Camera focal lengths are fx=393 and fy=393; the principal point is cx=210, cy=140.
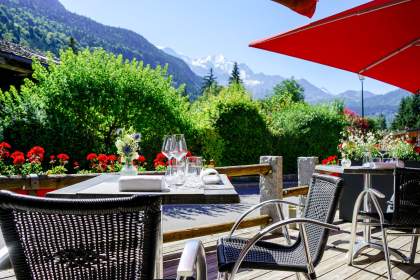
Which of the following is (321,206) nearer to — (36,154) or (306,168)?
(306,168)

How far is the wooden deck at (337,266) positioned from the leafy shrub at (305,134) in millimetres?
9913

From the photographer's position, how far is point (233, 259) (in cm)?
226

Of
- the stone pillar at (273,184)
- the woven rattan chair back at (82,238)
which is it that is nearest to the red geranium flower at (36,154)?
the stone pillar at (273,184)

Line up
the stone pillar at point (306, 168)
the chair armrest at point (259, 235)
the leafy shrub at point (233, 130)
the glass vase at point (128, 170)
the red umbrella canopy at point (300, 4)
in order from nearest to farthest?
the chair armrest at point (259, 235) < the red umbrella canopy at point (300, 4) < the glass vase at point (128, 170) < the stone pillar at point (306, 168) < the leafy shrub at point (233, 130)

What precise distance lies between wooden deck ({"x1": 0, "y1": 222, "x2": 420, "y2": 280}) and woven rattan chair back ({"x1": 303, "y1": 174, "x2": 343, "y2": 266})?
105 centimetres

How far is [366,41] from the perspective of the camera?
136 inches

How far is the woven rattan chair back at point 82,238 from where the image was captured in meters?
1.23

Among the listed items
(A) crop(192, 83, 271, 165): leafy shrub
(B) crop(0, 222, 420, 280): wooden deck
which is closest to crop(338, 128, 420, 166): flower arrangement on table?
(B) crop(0, 222, 420, 280): wooden deck

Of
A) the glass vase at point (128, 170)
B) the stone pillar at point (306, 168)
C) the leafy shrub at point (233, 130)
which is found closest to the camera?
the glass vase at point (128, 170)

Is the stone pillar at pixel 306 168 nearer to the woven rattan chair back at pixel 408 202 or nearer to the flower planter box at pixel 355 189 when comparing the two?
the flower planter box at pixel 355 189

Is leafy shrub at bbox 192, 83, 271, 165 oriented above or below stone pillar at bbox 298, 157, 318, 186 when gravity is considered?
above

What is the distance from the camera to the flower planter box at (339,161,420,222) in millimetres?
5500

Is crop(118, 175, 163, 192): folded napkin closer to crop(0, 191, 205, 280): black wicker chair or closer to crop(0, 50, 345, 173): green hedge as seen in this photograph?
crop(0, 191, 205, 280): black wicker chair

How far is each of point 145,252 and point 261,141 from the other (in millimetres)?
12550
